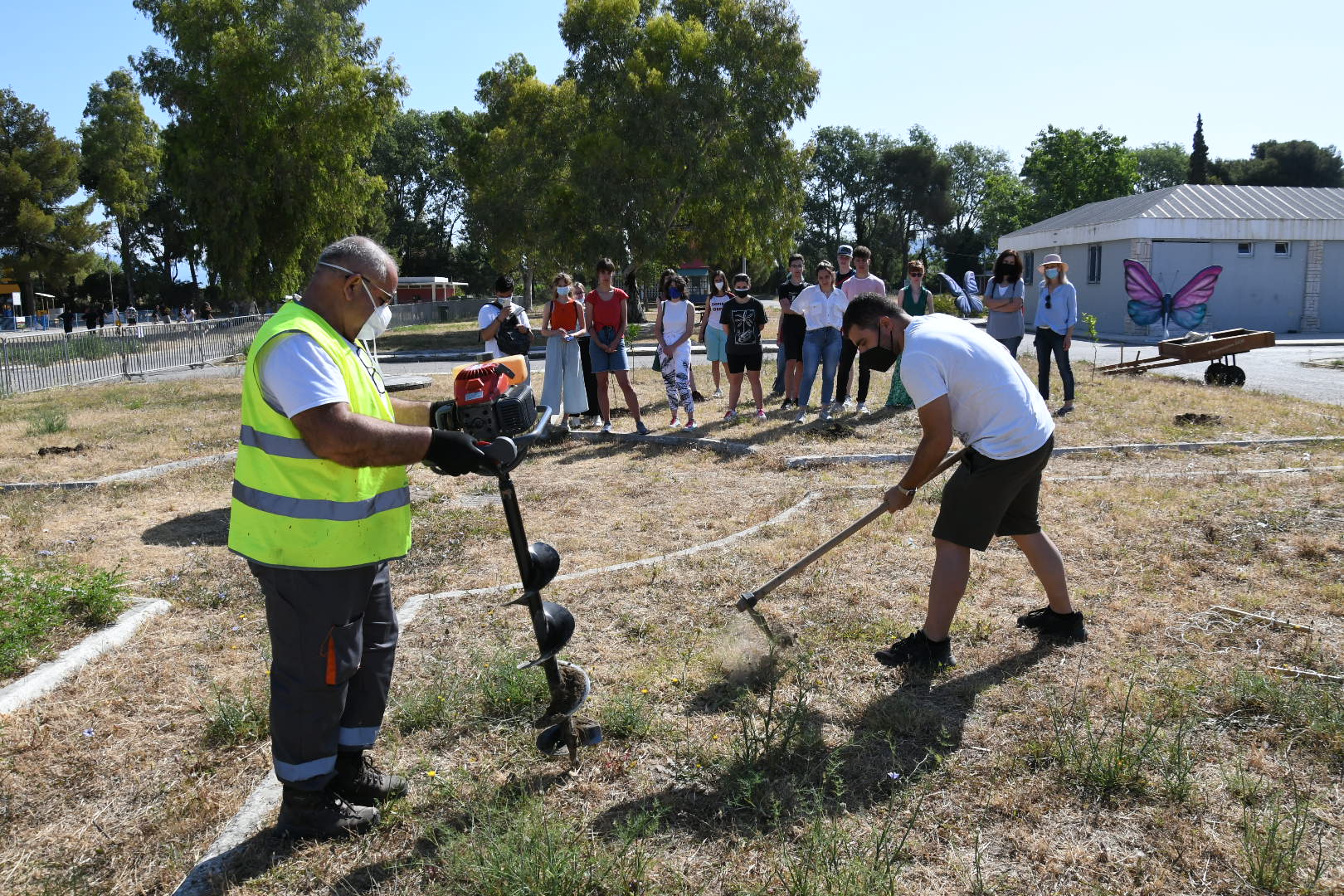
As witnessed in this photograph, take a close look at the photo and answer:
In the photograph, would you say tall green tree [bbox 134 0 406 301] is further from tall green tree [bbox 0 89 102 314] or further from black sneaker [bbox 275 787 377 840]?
black sneaker [bbox 275 787 377 840]

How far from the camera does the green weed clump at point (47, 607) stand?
14.3 ft

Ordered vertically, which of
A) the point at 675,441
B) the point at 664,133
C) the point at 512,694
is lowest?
the point at 512,694

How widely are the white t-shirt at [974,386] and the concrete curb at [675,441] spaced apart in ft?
16.3

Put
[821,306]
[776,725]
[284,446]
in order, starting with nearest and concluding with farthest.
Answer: [284,446]
[776,725]
[821,306]

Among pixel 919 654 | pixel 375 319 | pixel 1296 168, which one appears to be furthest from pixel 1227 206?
pixel 1296 168

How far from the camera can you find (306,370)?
2666 millimetres

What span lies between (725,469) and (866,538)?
8.17 ft

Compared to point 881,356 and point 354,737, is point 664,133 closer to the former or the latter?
point 881,356

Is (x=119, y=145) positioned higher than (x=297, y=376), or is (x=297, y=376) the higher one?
(x=119, y=145)

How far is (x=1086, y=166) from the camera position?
2183 inches

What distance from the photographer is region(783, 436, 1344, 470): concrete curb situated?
8.21m

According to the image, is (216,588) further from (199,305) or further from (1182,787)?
(199,305)

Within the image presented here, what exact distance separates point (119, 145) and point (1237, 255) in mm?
56109

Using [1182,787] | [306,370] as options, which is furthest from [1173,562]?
[306,370]
